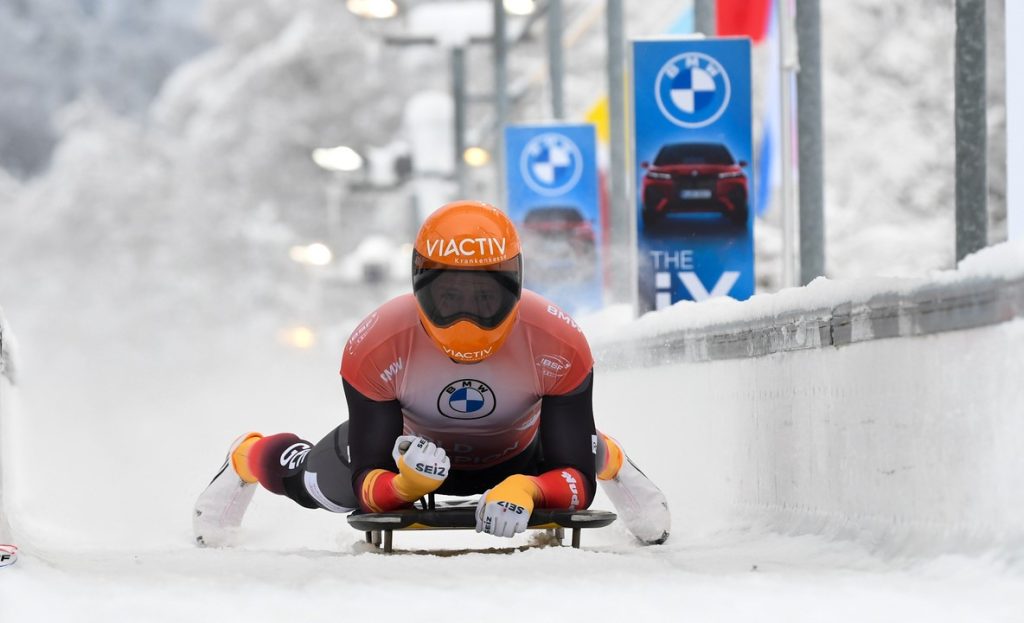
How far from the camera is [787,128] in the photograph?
13.3 meters

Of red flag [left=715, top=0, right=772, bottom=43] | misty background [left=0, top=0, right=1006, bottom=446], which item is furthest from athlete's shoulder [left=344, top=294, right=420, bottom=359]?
misty background [left=0, top=0, right=1006, bottom=446]

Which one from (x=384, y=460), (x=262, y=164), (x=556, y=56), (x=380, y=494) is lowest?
(x=380, y=494)

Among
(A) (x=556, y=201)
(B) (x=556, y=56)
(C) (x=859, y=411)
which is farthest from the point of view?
(B) (x=556, y=56)

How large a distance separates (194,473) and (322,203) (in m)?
43.2

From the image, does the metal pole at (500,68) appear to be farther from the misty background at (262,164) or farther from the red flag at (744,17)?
the red flag at (744,17)

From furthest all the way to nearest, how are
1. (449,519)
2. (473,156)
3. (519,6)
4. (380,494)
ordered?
(473,156), (519,6), (380,494), (449,519)

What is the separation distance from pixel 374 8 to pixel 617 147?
4.27 m

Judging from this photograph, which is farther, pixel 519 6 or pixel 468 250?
pixel 519 6

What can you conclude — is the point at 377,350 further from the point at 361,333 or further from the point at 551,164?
the point at 551,164

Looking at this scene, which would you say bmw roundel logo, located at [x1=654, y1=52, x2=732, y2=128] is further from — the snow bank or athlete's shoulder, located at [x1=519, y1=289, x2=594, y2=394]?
athlete's shoulder, located at [x1=519, y1=289, x2=594, y2=394]

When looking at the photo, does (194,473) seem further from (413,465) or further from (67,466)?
(413,465)

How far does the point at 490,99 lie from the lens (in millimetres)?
28562

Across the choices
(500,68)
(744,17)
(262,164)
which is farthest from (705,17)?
(262,164)

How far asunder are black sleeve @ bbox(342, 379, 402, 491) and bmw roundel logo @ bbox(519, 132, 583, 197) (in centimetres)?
1310
